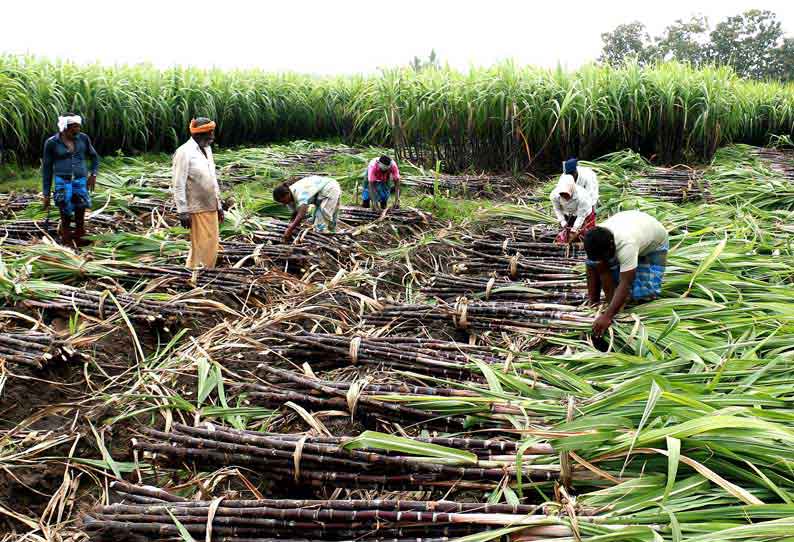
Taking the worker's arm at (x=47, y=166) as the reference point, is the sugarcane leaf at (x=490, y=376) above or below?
below

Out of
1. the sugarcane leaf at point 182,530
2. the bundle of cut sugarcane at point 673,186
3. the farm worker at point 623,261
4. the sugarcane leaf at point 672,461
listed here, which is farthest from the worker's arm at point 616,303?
the bundle of cut sugarcane at point 673,186

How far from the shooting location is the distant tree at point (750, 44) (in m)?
29.1

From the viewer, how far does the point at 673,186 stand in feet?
23.5

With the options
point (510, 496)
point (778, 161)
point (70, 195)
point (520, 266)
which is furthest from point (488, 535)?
point (778, 161)

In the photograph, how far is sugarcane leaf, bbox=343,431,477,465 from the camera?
87.5 inches

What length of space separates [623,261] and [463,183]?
5.08m

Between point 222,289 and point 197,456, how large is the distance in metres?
1.96

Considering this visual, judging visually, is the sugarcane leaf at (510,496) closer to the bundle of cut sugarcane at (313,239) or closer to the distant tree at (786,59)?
the bundle of cut sugarcane at (313,239)

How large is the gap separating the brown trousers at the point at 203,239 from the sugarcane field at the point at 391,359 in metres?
0.02

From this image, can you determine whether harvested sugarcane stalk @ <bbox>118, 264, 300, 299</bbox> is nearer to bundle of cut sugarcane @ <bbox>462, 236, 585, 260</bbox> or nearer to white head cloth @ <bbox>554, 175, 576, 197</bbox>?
bundle of cut sugarcane @ <bbox>462, 236, 585, 260</bbox>

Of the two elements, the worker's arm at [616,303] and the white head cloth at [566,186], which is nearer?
the worker's arm at [616,303]

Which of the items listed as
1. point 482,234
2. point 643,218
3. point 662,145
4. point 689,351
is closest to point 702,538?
point 689,351

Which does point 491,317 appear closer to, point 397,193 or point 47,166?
point 397,193

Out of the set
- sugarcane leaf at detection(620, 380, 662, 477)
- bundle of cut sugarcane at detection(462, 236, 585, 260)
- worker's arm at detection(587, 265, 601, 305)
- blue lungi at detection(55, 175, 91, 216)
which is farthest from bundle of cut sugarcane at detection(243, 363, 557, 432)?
blue lungi at detection(55, 175, 91, 216)
